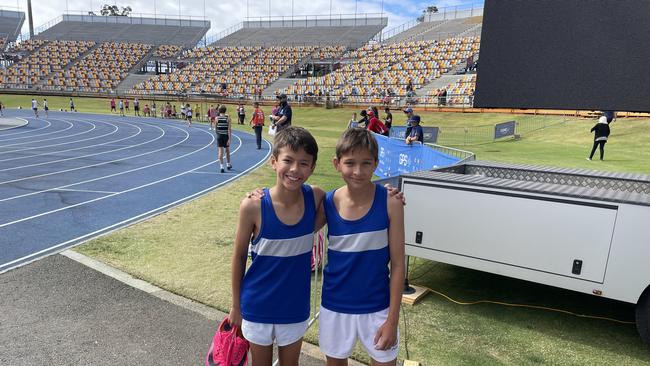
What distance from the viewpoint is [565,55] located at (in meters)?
3.85

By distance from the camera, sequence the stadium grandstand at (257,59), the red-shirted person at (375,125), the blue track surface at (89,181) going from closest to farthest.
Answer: the blue track surface at (89,181), the red-shirted person at (375,125), the stadium grandstand at (257,59)

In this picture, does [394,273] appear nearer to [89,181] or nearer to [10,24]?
[89,181]

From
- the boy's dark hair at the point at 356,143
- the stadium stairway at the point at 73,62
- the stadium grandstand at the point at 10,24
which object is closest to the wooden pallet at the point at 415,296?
the boy's dark hair at the point at 356,143

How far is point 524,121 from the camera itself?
1047 inches

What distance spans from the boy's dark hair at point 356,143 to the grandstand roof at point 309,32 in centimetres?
6129

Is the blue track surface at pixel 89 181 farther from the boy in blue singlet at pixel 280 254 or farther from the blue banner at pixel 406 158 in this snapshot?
the boy in blue singlet at pixel 280 254

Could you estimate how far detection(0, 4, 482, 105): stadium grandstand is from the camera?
4188cm

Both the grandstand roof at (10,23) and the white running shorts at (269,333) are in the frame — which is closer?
the white running shorts at (269,333)

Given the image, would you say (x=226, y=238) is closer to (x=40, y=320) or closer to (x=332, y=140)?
(x=40, y=320)

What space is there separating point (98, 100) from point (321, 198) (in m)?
56.3

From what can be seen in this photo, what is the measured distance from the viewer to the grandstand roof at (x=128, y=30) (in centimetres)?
7256

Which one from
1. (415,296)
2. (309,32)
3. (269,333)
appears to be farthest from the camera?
(309,32)

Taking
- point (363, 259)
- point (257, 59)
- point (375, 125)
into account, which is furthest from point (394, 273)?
point (257, 59)

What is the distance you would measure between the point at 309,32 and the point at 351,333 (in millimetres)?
71821
